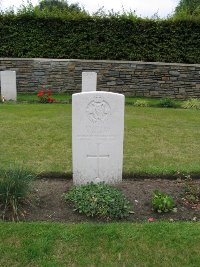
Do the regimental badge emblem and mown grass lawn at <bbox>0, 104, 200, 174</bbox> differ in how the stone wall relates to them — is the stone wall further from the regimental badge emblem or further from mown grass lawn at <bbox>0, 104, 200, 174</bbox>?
the regimental badge emblem

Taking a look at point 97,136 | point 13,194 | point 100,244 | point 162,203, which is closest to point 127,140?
point 97,136

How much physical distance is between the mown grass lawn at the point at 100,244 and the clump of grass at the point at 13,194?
264mm

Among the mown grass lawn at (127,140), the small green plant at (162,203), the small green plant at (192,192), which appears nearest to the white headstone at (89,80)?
the mown grass lawn at (127,140)

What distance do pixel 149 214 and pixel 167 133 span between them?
4.23 m

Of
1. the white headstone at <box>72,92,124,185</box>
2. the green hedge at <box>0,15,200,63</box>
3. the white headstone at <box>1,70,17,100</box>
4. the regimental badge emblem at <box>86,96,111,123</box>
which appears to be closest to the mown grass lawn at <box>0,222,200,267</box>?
the white headstone at <box>72,92,124,185</box>

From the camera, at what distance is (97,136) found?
5004 mm

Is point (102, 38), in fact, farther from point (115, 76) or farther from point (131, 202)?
point (131, 202)

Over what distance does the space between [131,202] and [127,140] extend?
10.1 feet

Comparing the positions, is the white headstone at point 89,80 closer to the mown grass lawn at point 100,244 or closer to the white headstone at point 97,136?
the white headstone at point 97,136

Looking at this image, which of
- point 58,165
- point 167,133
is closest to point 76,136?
point 58,165

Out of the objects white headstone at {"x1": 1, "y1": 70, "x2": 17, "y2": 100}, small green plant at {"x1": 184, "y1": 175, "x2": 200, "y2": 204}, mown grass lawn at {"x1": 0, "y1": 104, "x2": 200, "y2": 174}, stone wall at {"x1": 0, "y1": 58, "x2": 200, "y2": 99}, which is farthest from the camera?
stone wall at {"x1": 0, "y1": 58, "x2": 200, "y2": 99}

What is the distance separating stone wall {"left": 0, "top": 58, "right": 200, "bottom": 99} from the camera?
14.5 meters

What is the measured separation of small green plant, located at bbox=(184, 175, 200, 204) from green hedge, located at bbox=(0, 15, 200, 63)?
34.2 feet

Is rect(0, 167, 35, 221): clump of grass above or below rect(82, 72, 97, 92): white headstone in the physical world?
below
